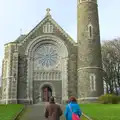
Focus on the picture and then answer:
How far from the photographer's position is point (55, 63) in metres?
42.5

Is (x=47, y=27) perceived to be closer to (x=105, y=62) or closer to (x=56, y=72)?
(x=56, y=72)

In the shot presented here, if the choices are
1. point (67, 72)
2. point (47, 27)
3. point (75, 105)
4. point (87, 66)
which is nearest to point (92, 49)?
point (87, 66)

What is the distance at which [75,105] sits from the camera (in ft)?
35.6

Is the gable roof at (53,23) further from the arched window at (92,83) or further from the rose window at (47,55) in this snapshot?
the arched window at (92,83)

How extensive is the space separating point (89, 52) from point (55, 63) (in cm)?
593

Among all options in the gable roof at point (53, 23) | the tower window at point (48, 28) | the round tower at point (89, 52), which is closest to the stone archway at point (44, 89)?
the round tower at point (89, 52)

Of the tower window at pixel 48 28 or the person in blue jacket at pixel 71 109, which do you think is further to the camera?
the tower window at pixel 48 28

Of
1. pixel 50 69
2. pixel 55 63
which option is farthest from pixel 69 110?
pixel 55 63

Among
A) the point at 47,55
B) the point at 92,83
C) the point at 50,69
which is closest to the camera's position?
the point at 92,83

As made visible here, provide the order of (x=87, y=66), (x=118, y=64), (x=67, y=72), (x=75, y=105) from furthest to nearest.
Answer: (x=118, y=64)
(x=67, y=72)
(x=87, y=66)
(x=75, y=105)

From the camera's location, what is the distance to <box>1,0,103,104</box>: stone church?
3869 centimetres

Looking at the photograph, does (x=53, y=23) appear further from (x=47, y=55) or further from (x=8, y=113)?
(x=8, y=113)

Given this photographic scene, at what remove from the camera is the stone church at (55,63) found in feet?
127

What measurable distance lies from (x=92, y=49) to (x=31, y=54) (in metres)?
8.85
